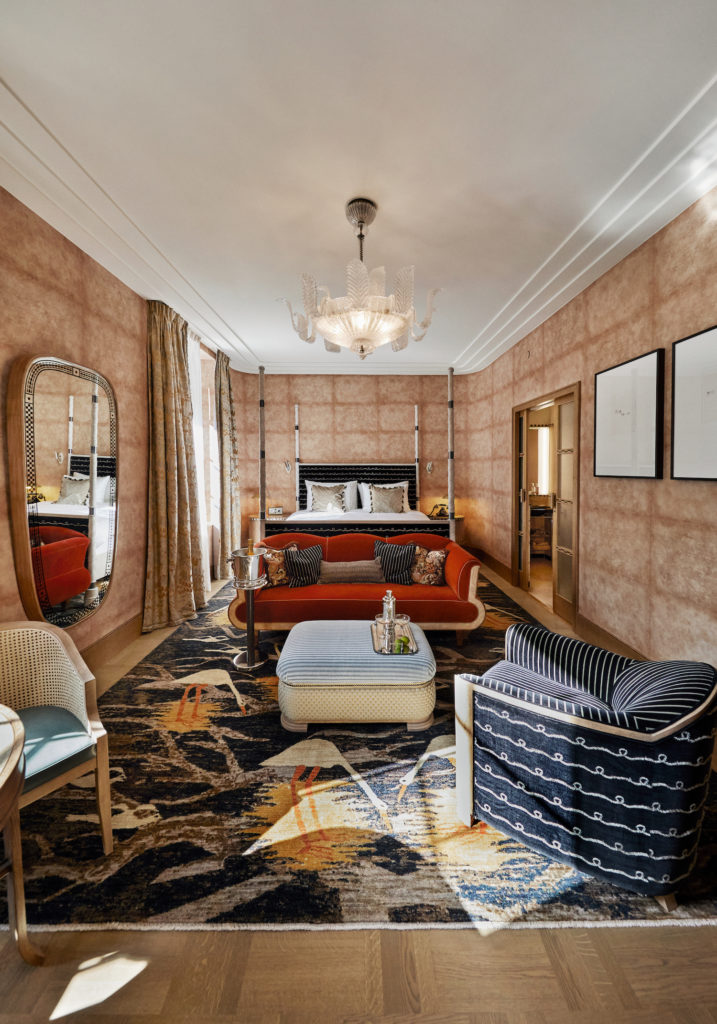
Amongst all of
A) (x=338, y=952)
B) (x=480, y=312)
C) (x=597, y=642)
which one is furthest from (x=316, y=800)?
(x=480, y=312)

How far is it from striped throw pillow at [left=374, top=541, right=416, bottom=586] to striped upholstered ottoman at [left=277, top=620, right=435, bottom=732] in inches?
63.6

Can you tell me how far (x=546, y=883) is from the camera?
1705 mm

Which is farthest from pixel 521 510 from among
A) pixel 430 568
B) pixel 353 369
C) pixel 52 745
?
pixel 52 745

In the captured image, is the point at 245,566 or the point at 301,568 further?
the point at 301,568

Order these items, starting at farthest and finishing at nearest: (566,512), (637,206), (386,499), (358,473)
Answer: (358,473) → (386,499) → (566,512) → (637,206)

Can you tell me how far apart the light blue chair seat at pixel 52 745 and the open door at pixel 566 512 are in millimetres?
3708

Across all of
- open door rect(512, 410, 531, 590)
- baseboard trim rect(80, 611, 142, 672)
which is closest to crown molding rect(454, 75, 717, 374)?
open door rect(512, 410, 531, 590)

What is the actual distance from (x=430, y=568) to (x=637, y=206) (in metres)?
2.81

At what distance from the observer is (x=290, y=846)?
1868mm

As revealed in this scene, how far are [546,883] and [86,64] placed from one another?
134 inches

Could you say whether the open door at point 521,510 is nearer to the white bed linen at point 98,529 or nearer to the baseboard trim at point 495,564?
Result: the baseboard trim at point 495,564

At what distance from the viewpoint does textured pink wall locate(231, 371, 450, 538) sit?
743 cm

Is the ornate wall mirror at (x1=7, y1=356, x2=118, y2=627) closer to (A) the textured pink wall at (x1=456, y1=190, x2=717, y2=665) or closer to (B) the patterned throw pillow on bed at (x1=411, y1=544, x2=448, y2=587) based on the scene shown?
(B) the patterned throw pillow on bed at (x1=411, y1=544, x2=448, y2=587)

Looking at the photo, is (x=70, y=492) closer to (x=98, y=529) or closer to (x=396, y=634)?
(x=98, y=529)
